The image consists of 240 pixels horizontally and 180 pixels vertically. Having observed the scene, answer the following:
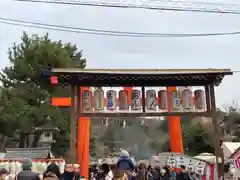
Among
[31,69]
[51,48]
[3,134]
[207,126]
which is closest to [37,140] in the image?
[3,134]

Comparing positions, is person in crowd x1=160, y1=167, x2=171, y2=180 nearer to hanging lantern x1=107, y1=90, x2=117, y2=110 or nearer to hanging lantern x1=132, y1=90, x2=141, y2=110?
hanging lantern x1=132, y1=90, x2=141, y2=110

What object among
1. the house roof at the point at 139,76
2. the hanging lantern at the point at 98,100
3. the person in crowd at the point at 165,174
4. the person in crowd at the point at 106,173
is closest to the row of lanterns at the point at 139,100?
the hanging lantern at the point at 98,100

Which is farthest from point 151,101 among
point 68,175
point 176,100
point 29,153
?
point 29,153

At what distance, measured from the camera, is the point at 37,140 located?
1241 inches

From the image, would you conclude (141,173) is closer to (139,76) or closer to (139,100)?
(139,100)

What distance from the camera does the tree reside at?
29344mm

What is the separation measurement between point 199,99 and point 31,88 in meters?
18.5

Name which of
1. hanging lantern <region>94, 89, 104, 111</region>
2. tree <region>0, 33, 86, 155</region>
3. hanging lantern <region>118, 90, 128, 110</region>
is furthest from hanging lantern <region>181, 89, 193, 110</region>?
tree <region>0, 33, 86, 155</region>

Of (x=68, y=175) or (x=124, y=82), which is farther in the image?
(x=124, y=82)

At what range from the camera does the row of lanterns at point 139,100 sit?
51.8 feet

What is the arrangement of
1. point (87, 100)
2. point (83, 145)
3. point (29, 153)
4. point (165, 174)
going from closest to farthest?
point (165, 174), point (87, 100), point (83, 145), point (29, 153)

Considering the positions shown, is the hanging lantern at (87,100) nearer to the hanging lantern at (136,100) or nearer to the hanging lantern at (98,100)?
the hanging lantern at (98,100)

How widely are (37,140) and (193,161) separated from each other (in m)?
18.5

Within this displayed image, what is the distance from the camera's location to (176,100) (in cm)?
1595
